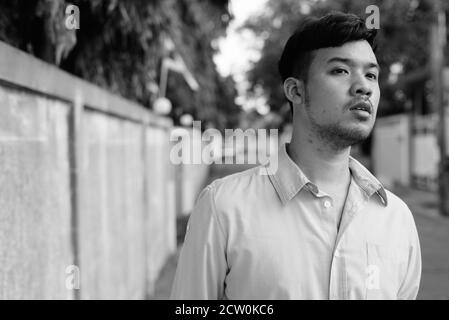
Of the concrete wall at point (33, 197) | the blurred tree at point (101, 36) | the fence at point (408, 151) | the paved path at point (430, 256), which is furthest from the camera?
the fence at point (408, 151)

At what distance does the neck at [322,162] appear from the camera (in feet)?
6.05

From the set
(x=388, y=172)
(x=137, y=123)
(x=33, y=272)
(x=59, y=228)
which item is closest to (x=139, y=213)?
(x=137, y=123)

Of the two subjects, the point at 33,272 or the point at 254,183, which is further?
the point at 33,272

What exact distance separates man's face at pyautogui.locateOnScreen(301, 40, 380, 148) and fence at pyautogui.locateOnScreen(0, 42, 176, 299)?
1247 mm

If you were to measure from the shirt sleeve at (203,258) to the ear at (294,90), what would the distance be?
38cm

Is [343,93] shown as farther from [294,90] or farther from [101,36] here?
[101,36]

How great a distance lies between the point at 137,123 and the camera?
676cm

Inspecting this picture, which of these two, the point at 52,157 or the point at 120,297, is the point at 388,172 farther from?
the point at 52,157

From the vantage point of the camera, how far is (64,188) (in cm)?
354

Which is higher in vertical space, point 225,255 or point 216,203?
point 216,203

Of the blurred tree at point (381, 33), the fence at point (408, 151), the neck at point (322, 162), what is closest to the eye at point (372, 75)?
the neck at point (322, 162)

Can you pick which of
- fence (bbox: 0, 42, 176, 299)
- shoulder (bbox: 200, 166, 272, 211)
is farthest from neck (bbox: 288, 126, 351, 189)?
fence (bbox: 0, 42, 176, 299)

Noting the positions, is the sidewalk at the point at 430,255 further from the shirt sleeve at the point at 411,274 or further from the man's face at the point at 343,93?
the man's face at the point at 343,93

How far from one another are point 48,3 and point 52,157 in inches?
37.6
